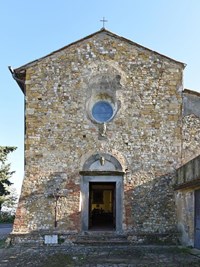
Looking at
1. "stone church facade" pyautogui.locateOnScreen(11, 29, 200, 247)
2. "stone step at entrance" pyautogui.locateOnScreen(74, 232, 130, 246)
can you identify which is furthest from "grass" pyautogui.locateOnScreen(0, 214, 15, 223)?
"stone step at entrance" pyautogui.locateOnScreen(74, 232, 130, 246)

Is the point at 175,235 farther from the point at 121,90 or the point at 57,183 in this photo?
the point at 121,90

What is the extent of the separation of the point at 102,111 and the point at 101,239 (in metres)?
4.30

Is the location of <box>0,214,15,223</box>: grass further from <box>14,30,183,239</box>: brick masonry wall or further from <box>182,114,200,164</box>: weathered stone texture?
<box>182,114,200,164</box>: weathered stone texture

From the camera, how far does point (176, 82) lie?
11.6m

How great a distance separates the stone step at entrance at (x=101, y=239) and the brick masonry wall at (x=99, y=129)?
1.19 ft

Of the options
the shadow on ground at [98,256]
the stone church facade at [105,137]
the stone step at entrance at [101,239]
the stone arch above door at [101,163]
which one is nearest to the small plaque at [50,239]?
the stone church facade at [105,137]

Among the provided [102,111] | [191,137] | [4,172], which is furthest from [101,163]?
[4,172]

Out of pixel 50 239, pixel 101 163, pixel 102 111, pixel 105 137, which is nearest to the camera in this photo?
pixel 50 239

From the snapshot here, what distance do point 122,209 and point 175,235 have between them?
185 centimetres

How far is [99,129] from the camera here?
1125cm

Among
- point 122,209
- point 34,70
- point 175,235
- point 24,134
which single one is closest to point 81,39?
point 34,70

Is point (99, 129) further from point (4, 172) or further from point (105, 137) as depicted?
point (4, 172)

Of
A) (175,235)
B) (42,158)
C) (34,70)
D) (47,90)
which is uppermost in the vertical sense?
(34,70)

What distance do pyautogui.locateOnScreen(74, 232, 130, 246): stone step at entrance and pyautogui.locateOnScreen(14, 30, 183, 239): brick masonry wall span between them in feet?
1.19
